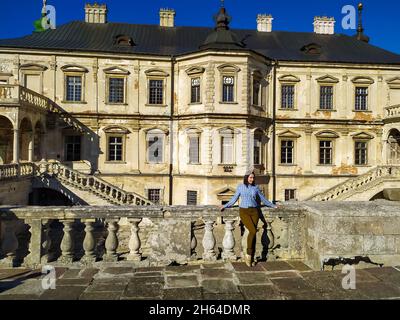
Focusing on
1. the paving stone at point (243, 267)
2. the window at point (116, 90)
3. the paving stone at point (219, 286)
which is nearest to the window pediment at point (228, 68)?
the window at point (116, 90)

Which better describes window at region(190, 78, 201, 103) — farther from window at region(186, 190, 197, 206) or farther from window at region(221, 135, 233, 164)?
window at region(186, 190, 197, 206)

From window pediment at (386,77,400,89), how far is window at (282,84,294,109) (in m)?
7.69

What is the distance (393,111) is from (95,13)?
25082 millimetres

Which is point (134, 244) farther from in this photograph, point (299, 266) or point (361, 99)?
point (361, 99)

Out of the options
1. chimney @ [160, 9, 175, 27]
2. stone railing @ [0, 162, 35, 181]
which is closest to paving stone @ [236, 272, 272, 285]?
stone railing @ [0, 162, 35, 181]

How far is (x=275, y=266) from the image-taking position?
5.38m

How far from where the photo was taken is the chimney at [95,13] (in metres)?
27.0

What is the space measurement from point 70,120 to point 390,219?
21.8 m

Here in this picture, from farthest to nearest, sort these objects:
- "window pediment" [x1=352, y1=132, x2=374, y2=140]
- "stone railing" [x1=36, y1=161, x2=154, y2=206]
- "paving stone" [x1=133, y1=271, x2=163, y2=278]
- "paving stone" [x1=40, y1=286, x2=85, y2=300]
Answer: "window pediment" [x1=352, y1=132, x2=374, y2=140] < "stone railing" [x1=36, y1=161, x2=154, y2=206] < "paving stone" [x1=133, y1=271, x2=163, y2=278] < "paving stone" [x1=40, y1=286, x2=85, y2=300]

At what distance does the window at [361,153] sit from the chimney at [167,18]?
1841cm

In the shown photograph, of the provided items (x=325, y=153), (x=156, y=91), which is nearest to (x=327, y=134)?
(x=325, y=153)

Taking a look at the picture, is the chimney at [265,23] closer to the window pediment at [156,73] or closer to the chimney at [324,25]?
the chimney at [324,25]

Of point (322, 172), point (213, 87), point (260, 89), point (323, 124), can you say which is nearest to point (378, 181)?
point (322, 172)

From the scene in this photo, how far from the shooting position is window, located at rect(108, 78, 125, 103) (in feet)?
76.7
